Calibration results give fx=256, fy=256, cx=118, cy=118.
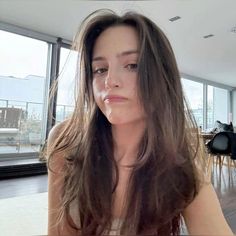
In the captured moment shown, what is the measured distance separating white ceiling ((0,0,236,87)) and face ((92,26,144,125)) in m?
1.93

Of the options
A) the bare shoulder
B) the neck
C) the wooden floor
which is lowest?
the wooden floor

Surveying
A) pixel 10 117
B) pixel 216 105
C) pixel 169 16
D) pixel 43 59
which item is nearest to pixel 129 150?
pixel 169 16

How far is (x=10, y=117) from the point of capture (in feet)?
13.5

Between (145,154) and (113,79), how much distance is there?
212 mm

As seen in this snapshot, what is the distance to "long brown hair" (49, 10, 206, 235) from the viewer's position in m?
0.62

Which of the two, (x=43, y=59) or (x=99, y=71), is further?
(x=43, y=59)

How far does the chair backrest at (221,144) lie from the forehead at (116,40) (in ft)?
10.4

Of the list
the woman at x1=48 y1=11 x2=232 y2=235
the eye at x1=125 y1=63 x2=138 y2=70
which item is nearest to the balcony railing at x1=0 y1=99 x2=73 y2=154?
the woman at x1=48 y1=11 x2=232 y2=235

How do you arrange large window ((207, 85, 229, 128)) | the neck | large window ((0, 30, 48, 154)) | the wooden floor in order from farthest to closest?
large window ((207, 85, 229, 128))
large window ((0, 30, 48, 154))
the wooden floor
the neck

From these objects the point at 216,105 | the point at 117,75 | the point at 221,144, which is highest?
the point at 216,105

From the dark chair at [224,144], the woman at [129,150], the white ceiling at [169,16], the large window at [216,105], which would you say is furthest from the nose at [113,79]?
the large window at [216,105]

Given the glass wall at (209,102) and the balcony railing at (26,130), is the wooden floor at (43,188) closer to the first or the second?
the balcony railing at (26,130)

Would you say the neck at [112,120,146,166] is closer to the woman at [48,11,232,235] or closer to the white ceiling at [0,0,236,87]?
the woman at [48,11,232,235]

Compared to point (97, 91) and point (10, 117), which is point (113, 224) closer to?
point (97, 91)
